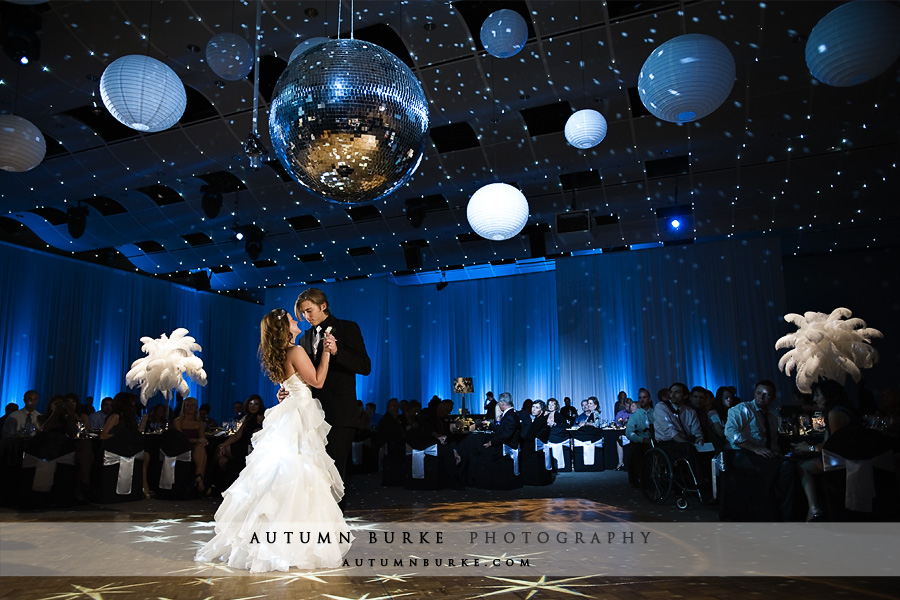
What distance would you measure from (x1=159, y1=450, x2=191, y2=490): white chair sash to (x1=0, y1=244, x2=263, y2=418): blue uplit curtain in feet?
21.1

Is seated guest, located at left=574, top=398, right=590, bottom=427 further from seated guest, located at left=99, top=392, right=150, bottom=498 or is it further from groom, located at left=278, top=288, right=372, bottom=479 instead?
groom, located at left=278, top=288, right=372, bottom=479

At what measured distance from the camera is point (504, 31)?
4.99 m

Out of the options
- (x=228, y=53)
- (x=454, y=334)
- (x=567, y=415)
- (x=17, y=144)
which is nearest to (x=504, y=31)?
(x=228, y=53)

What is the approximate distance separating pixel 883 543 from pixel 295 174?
412 cm

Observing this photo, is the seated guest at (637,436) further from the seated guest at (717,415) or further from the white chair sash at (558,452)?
the white chair sash at (558,452)

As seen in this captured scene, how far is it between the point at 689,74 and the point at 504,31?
5.46ft

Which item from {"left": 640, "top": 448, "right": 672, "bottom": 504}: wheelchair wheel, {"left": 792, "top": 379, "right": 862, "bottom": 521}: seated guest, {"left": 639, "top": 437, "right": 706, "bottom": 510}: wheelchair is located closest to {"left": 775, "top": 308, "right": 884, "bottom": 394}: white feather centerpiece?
{"left": 792, "top": 379, "right": 862, "bottom": 521}: seated guest

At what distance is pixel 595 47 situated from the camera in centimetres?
640

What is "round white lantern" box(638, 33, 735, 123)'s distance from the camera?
156 inches

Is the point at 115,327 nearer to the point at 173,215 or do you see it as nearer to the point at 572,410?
the point at 173,215

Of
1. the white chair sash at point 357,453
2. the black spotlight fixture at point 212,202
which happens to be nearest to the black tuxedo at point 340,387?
the white chair sash at point 357,453

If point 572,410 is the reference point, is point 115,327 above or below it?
above

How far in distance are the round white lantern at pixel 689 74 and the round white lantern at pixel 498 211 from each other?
2018mm

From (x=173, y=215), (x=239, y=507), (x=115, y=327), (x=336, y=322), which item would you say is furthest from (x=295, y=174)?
(x=115, y=327)
